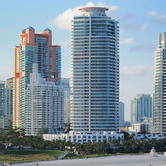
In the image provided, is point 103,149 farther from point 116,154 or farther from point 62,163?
point 62,163

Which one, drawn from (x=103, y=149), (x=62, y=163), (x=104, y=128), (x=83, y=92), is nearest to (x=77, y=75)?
(x=83, y=92)

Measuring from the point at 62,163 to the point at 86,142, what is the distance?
40454mm

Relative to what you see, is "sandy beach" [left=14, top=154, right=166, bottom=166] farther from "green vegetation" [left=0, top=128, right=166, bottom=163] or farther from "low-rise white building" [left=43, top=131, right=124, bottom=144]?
"low-rise white building" [left=43, top=131, right=124, bottom=144]

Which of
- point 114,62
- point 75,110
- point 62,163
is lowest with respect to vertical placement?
point 62,163

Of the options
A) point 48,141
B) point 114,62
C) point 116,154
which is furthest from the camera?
point 114,62

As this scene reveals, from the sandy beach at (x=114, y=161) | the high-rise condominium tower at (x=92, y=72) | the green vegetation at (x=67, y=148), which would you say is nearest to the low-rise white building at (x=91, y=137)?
the green vegetation at (x=67, y=148)

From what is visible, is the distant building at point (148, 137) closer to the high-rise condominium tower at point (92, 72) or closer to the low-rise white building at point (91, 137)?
the low-rise white building at point (91, 137)

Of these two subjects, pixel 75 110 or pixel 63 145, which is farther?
pixel 75 110

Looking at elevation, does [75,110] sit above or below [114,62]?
below

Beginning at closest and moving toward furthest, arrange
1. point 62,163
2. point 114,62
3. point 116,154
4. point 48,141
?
point 62,163
point 116,154
point 48,141
point 114,62

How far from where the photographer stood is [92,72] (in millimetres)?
192625

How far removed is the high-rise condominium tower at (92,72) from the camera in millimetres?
192625

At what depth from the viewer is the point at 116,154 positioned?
544 ft

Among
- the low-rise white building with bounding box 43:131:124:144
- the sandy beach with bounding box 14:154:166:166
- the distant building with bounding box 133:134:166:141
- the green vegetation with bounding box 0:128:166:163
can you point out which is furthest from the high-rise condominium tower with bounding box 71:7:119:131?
the sandy beach with bounding box 14:154:166:166
